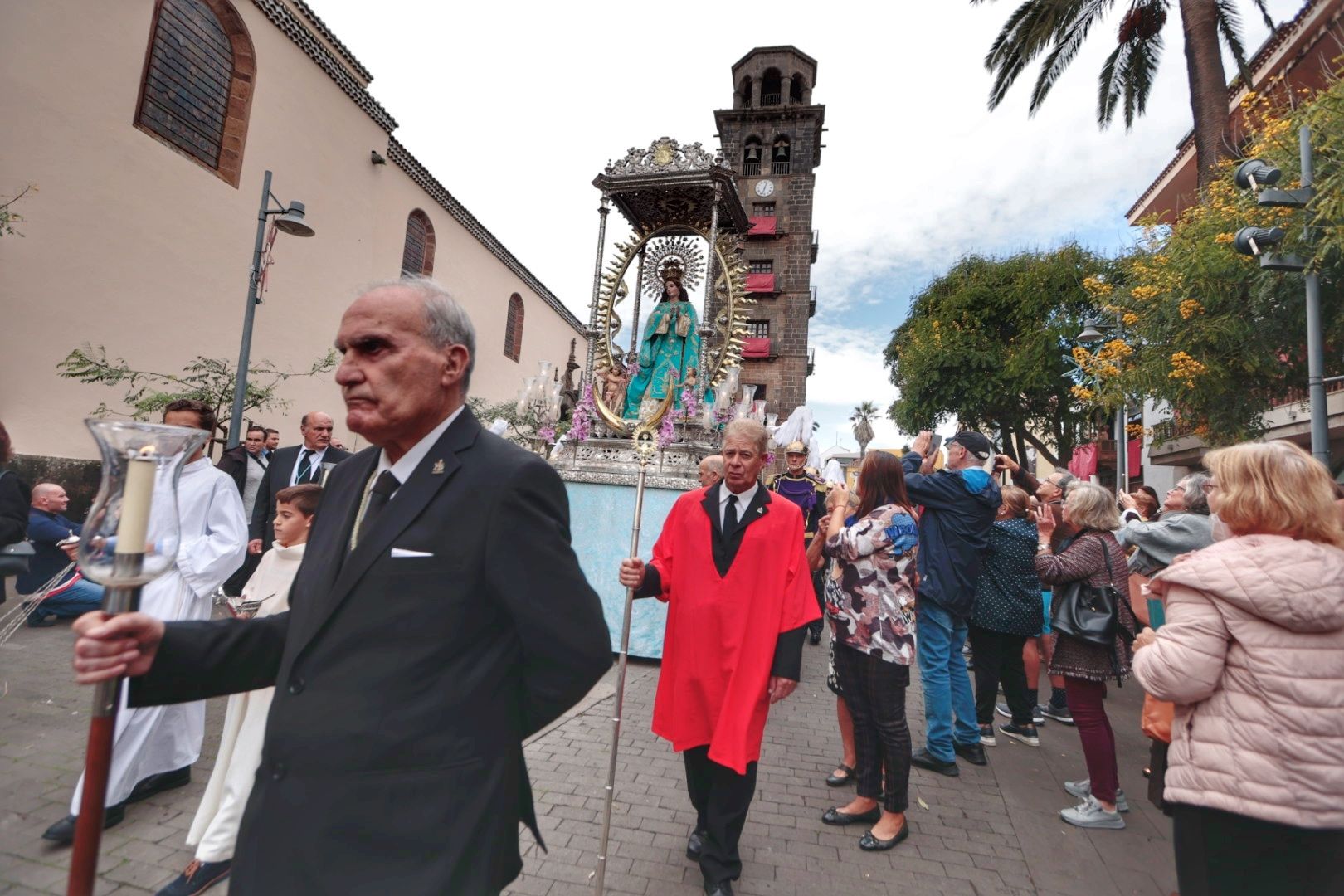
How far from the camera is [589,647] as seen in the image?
155 centimetres

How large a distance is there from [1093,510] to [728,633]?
287 centimetres

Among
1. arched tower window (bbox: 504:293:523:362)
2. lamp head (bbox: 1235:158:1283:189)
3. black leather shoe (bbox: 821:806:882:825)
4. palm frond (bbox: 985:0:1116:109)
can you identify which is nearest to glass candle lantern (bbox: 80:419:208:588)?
black leather shoe (bbox: 821:806:882:825)

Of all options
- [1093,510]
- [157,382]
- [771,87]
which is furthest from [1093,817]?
[771,87]

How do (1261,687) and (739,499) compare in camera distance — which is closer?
(1261,687)

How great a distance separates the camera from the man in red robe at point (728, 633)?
300 centimetres

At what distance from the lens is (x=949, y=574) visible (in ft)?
14.9

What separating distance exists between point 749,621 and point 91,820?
2519 millimetres

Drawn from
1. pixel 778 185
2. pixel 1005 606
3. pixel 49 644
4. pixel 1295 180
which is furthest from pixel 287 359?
pixel 778 185

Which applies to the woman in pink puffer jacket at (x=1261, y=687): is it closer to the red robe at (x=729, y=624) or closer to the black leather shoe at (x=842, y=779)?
the red robe at (x=729, y=624)

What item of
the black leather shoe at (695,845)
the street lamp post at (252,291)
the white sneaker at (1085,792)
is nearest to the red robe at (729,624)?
the black leather shoe at (695,845)

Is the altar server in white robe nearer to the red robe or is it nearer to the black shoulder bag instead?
the red robe

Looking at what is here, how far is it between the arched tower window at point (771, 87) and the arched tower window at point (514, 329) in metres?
19.6

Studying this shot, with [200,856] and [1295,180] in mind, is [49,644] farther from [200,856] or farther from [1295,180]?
[1295,180]

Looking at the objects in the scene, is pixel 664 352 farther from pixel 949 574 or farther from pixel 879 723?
pixel 879 723
